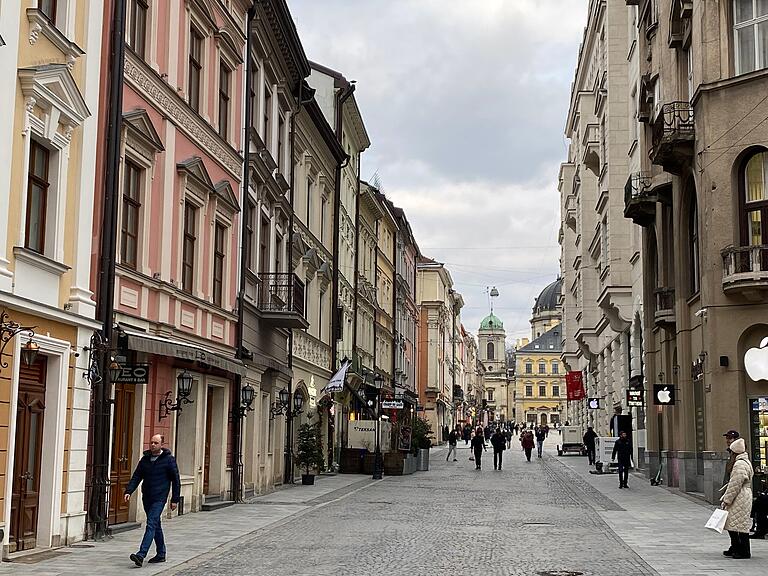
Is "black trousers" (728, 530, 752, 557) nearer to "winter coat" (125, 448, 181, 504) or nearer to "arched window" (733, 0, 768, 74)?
"winter coat" (125, 448, 181, 504)

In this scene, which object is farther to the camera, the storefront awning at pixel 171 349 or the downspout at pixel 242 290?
the downspout at pixel 242 290

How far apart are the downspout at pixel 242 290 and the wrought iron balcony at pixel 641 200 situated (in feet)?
40.1

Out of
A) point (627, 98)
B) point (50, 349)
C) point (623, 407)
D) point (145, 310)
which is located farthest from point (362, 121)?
point (50, 349)

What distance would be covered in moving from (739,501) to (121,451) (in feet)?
33.9

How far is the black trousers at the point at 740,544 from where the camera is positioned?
14.8 meters

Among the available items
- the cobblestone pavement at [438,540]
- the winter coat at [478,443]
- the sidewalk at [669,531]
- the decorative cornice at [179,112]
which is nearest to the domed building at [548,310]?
the winter coat at [478,443]

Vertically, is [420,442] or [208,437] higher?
[208,437]

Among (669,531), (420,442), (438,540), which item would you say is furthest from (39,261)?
(420,442)

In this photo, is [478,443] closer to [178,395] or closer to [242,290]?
[242,290]

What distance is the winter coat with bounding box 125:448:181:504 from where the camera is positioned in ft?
46.4

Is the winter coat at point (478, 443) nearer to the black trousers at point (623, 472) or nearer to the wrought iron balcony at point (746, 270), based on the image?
the black trousers at point (623, 472)

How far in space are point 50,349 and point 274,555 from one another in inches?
171

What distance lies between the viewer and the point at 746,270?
23766 mm

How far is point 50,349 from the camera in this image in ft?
49.8
